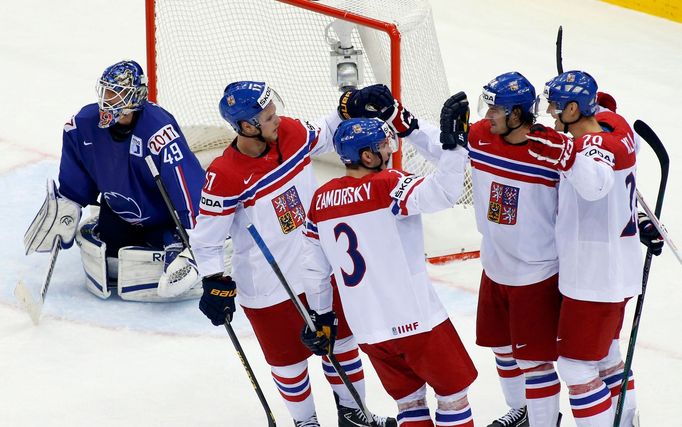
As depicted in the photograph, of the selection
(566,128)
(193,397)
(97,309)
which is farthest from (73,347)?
(566,128)

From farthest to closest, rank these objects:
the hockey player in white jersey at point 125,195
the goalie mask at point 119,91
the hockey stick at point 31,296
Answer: the hockey stick at point 31,296
the hockey player in white jersey at point 125,195
the goalie mask at point 119,91

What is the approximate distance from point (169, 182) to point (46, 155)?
2180mm

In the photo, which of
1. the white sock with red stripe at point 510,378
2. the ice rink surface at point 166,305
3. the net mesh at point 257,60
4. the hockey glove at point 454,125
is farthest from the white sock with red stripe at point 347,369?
the net mesh at point 257,60

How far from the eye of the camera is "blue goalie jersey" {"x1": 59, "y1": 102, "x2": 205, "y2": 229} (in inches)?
187

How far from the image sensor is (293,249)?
13.0 ft

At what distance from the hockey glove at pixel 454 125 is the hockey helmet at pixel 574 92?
1.32 ft

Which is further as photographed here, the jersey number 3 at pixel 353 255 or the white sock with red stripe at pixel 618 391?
the white sock with red stripe at pixel 618 391

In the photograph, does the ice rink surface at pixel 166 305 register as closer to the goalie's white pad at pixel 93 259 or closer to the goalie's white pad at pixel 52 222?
the goalie's white pad at pixel 93 259

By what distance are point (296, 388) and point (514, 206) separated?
96 cm

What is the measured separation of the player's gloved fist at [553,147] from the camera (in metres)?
3.42

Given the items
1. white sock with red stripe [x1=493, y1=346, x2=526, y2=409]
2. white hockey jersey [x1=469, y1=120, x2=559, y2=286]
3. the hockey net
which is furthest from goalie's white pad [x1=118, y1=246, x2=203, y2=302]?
white hockey jersey [x1=469, y1=120, x2=559, y2=286]

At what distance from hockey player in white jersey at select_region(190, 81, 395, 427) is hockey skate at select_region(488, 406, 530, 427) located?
473 millimetres

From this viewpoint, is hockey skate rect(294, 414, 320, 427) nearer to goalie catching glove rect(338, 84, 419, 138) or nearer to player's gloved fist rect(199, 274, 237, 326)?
player's gloved fist rect(199, 274, 237, 326)

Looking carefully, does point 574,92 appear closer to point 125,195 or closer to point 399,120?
point 399,120
